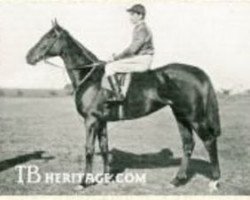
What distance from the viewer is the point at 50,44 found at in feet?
12.3

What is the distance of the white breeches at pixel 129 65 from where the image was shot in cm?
369

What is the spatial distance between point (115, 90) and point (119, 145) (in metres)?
0.36

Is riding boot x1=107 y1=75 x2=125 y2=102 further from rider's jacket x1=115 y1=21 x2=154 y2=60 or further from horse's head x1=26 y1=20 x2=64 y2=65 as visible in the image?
horse's head x1=26 y1=20 x2=64 y2=65

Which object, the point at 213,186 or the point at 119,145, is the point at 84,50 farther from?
the point at 213,186

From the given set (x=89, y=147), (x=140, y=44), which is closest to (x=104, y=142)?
(x=89, y=147)

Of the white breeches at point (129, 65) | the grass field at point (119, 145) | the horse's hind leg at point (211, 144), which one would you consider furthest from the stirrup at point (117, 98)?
the horse's hind leg at point (211, 144)

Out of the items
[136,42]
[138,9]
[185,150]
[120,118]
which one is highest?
[138,9]

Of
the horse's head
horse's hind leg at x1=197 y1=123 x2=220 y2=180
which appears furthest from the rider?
horse's hind leg at x1=197 y1=123 x2=220 y2=180

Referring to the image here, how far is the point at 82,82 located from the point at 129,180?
52cm

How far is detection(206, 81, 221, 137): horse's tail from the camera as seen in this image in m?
3.72

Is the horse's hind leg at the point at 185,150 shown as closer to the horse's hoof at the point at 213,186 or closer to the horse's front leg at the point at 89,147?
the horse's hoof at the point at 213,186

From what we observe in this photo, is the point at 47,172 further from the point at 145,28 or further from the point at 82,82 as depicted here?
the point at 145,28

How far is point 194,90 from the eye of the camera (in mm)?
3686

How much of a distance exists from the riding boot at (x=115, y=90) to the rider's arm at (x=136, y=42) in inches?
4.3
